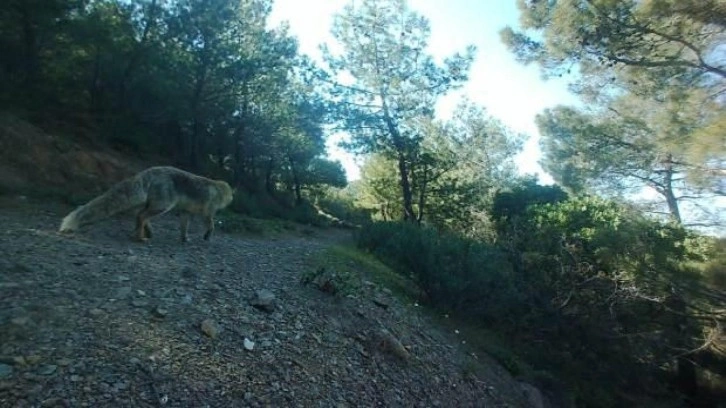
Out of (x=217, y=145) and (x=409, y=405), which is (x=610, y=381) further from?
(x=217, y=145)

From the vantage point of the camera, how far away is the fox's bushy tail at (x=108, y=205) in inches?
235

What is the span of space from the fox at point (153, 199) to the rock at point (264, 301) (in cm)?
233

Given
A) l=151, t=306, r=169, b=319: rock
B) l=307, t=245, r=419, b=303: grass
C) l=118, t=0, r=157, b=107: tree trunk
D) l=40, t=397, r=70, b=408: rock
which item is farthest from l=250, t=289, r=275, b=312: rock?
l=118, t=0, r=157, b=107: tree trunk

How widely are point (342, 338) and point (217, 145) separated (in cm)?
1597

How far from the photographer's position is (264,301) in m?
5.26

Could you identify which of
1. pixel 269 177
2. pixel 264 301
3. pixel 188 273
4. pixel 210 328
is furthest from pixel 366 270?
pixel 269 177

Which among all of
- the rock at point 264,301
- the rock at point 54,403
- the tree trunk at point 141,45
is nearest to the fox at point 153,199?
the rock at point 264,301

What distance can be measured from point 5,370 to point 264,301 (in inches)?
105

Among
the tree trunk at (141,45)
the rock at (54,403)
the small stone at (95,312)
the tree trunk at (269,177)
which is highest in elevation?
the tree trunk at (141,45)

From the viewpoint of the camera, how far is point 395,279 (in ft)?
31.6

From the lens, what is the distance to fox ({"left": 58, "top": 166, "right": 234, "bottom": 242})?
19.8 feet

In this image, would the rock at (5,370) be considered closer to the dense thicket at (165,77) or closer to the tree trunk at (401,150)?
the dense thicket at (165,77)

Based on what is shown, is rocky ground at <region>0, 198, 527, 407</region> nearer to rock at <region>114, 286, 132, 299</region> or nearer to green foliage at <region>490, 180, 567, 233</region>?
rock at <region>114, 286, 132, 299</region>

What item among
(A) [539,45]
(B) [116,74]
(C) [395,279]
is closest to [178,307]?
(C) [395,279]
